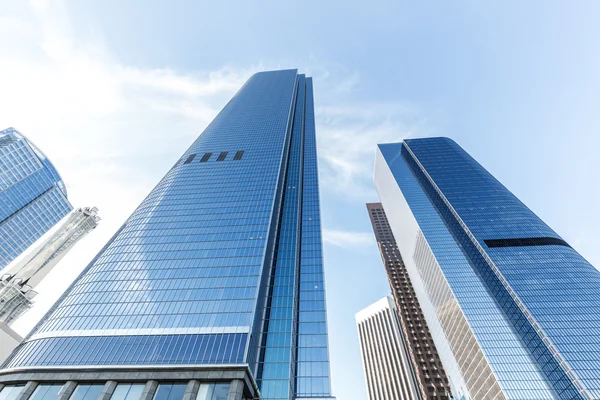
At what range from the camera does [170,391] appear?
3719cm

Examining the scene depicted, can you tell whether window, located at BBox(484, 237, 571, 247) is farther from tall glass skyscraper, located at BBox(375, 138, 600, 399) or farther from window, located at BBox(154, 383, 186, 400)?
window, located at BBox(154, 383, 186, 400)

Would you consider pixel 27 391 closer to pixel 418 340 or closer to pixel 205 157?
pixel 205 157

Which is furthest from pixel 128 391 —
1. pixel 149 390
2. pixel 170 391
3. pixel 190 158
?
pixel 190 158

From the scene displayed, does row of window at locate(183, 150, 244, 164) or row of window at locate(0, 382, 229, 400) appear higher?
row of window at locate(183, 150, 244, 164)

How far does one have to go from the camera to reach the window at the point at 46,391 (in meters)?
37.8

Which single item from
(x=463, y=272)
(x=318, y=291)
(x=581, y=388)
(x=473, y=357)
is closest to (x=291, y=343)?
(x=318, y=291)

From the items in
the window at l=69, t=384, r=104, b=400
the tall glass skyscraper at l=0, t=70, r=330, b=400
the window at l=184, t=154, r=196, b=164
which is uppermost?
the window at l=184, t=154, r=196, b=164

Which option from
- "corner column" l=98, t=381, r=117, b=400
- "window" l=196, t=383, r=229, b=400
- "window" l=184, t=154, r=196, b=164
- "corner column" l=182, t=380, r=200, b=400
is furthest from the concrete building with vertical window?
"corner column" l=98, t=381, r=117, b=400

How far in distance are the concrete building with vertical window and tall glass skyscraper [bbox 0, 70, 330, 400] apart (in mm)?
104267

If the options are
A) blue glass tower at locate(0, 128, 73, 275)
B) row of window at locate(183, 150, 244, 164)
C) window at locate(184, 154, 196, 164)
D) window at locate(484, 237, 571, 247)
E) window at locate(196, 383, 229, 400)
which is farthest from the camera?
blue glass tower at locate(0, 128, 73, 275)

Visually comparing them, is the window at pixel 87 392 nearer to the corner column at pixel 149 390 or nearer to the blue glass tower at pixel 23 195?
the corner column at pixel 149 390

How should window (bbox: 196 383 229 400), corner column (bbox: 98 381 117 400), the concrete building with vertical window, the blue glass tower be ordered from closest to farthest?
corner column (bbox: 98 381 117 400) → window (bbox: 196 383 229 400) → the concrete building with vertical window → the blue glass tower

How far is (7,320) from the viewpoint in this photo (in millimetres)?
126688

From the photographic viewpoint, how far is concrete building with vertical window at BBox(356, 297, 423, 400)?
14866 centimetres
